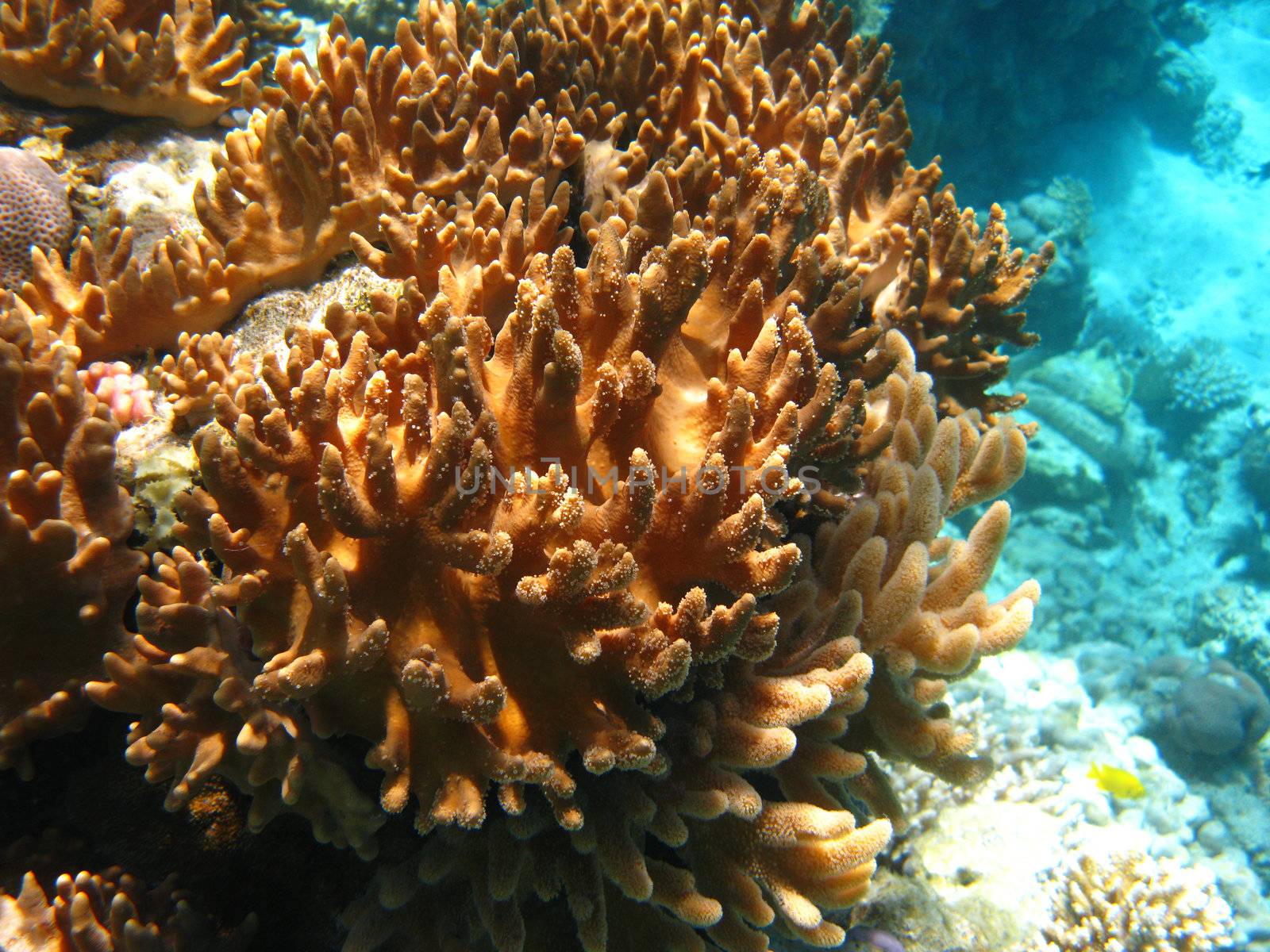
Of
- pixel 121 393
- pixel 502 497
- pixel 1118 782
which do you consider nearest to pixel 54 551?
pixel 121 393

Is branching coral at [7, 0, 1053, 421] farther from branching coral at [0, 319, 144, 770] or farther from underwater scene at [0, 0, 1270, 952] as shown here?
branching coral at [0, 319, 144, 770]

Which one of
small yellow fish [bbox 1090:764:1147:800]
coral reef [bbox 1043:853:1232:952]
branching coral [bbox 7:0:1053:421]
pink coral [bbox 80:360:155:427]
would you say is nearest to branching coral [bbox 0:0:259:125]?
branching coral [bbox 7:0:1053:421]

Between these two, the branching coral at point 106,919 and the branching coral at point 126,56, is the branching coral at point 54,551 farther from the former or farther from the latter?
the branching coral at point 126,56

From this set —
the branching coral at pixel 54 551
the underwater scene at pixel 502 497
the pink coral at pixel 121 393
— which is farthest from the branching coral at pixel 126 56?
the branching coral at pixel 54 551

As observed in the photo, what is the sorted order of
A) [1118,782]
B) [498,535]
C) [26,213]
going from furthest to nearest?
[1118,782] < [26,213] < [498,535]

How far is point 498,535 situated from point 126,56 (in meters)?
3.79

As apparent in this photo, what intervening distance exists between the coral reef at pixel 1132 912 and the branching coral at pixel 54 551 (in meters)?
5.36

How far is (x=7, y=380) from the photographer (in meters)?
2.16

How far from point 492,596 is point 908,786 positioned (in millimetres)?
3871

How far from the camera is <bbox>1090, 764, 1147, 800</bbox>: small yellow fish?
26.2 feet

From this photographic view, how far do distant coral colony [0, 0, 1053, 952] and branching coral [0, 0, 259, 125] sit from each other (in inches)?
Result: 7.3

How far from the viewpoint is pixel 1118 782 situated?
8.06m

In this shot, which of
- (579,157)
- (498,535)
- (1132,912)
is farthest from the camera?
(1132,912)

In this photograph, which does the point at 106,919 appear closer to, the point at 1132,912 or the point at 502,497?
the point at 502,497
